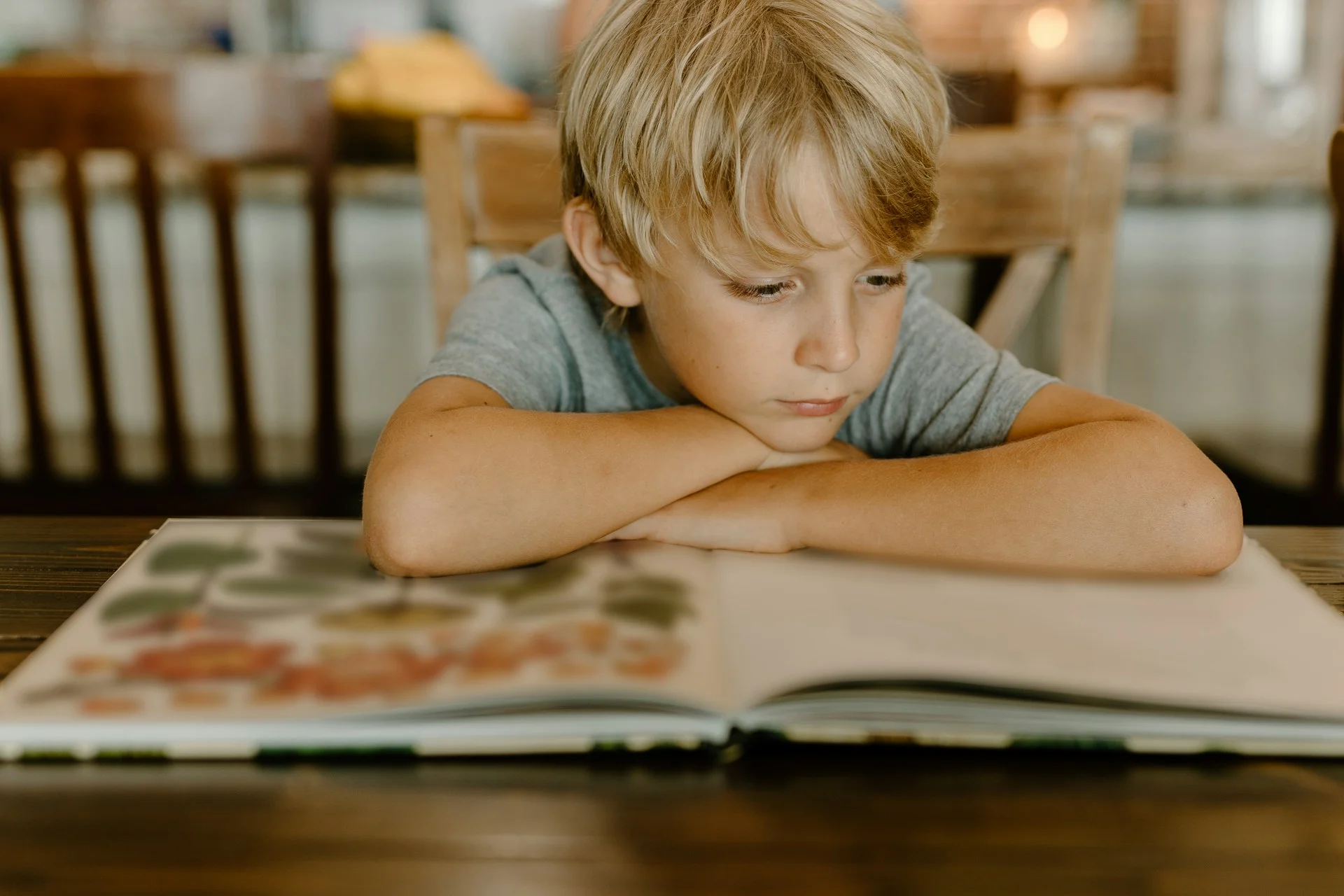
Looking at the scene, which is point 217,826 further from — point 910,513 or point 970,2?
point 970,2

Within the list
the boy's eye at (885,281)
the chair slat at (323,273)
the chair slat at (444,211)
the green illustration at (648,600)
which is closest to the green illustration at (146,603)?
the green illustration at (648,600)

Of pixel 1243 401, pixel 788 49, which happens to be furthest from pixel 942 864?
pixel 1243 401

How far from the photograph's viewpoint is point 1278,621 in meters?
0.48

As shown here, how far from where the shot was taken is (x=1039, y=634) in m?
0.46

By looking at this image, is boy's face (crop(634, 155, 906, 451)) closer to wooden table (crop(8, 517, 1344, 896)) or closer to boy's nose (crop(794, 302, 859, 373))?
boy's nose (crop(794, 302, 859, 373))

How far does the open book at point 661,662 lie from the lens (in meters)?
0.40

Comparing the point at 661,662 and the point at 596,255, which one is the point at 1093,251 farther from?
the point at 661,662

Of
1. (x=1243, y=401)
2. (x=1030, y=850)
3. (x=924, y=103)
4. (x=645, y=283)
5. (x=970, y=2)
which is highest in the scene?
(x=970, y=2)

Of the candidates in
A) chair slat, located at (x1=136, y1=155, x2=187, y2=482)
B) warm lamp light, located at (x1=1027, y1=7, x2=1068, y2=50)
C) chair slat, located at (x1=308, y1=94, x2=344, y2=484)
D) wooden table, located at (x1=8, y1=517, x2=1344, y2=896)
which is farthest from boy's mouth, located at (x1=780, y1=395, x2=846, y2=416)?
warm lamp light, located at (x1=1027, y1=7, x2=1068, y2=50)

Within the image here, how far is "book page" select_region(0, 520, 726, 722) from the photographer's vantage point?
0.40m

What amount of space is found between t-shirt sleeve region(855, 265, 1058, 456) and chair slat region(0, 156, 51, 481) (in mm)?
812

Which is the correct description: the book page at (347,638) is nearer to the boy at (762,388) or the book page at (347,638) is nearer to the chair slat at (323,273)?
the boy at (762,388)

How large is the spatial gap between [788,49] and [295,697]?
1.51ft

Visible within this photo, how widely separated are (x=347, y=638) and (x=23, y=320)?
33.4 inches
